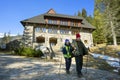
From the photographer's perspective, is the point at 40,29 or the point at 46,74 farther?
the point at 40,29

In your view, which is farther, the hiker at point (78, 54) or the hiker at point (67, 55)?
the hiker at point (67, 55)

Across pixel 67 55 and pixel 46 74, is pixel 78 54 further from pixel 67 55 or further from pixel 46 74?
pixel 46 74

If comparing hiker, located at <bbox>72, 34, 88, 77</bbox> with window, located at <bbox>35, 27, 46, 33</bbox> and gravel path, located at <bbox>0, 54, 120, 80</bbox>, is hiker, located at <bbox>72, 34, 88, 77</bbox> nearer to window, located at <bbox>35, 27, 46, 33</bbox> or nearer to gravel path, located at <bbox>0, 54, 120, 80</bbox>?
gravel path, located at <bbox>0, 54, 120, 80</bbox>

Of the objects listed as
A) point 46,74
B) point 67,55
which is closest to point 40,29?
point 67,55

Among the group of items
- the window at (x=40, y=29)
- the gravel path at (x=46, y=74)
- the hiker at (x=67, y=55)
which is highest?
the window at (x=40, y=29)

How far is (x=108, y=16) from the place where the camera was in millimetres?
44156

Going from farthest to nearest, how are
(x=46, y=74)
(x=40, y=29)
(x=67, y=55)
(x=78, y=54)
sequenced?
(x=40, y=29), (x=67, y=55), (x=46, y=74), (x=78, y=54)

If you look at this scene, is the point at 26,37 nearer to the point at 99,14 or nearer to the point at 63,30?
the point at 63,30

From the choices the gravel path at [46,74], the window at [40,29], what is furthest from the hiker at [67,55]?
the window at [40,29]

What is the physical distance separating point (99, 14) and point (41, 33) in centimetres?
1353

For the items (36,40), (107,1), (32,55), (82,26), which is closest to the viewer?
(32,55)

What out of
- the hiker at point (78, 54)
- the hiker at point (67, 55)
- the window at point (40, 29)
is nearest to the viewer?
the hiker at point (78, 54)

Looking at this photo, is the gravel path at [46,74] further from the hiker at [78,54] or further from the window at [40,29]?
the window at [40,29]

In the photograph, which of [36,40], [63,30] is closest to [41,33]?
[36,40]
